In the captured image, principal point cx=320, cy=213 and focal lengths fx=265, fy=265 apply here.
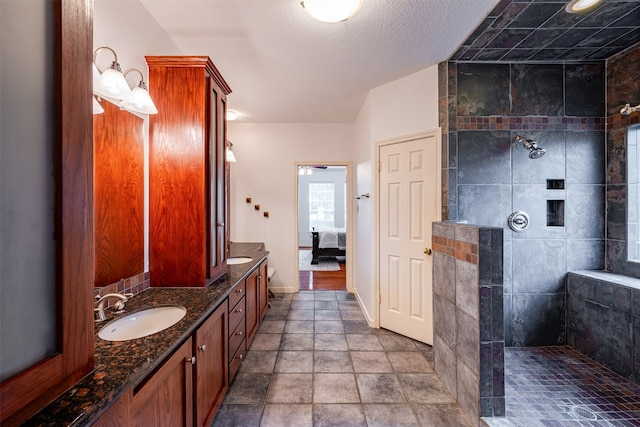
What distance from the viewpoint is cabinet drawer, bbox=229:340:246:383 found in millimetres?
1913

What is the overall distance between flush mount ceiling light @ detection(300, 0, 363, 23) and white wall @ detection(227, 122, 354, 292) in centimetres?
259

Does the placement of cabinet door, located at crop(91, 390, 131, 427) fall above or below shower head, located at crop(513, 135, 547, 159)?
below

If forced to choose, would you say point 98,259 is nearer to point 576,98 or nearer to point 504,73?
point 504,73

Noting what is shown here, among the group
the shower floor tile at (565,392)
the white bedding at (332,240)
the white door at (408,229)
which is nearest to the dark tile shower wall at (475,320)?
the shower floor tile at (565,392)

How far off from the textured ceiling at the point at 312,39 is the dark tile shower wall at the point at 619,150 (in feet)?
4.78

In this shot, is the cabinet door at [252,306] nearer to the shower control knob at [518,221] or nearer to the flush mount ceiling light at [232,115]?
the flush mount ceiling light at [232,115]

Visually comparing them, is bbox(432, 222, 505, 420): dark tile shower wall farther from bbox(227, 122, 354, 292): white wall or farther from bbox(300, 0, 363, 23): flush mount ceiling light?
bbox(227, 122, 354, 292): white wall

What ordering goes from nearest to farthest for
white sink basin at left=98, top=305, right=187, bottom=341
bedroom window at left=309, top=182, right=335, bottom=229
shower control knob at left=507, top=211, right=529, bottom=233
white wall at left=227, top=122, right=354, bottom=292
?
white sink basin at left=98, top=305, right=187, bottom=341 → shower control knob at left=507, top=211, right=529, bottom=233 → white wall at left=227, top=122, right=354, bottom=292 → bedroom window at left=309, top=182, right=335, bottom=229

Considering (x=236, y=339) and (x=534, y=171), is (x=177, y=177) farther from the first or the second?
(x=534, y=171)

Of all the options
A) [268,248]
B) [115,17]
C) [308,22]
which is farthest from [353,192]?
[115,17]

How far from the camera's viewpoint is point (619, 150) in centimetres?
230

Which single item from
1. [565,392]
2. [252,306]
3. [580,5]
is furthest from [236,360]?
[580,5]

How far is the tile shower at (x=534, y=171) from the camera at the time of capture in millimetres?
2414

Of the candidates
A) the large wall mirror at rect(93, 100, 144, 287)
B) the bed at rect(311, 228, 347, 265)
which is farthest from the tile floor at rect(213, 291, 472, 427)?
the bed at rect(311, 228, 347, 265)
